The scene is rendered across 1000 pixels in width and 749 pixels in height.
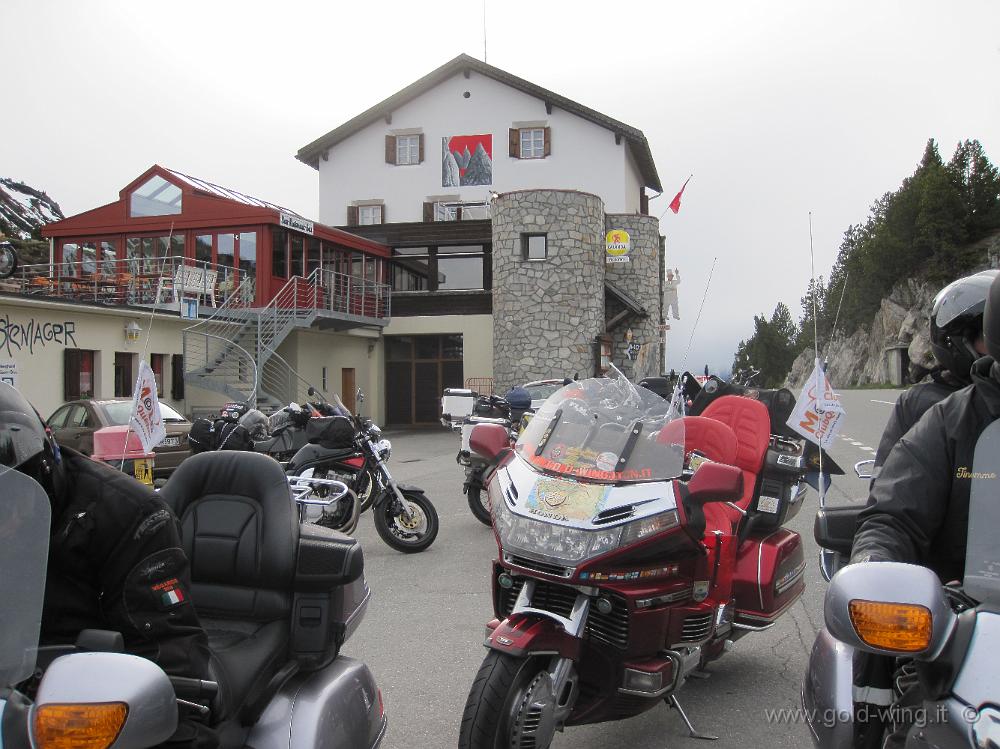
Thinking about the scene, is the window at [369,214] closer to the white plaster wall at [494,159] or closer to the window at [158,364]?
the white plaster wall at [494,159]

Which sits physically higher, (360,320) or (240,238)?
(240,238)

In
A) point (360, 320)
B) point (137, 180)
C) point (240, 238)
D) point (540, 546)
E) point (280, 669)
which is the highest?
point (137, 180)

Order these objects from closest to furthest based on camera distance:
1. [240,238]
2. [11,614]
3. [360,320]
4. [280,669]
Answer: [11,614] < [280,669] < [240,238] < [360,320]

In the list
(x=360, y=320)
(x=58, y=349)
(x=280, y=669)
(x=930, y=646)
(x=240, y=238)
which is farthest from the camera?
(x=360, y=320)

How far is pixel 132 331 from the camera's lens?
67.8ft

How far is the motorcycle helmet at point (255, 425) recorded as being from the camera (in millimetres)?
8555

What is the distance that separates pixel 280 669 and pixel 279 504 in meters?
0.54

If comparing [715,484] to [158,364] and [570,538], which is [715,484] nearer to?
[570,538]

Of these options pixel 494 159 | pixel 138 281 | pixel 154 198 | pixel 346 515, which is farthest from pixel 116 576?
pixel 494 159

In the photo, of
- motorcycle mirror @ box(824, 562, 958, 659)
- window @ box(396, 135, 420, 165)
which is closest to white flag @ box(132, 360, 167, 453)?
motorcycle mirror @ box(824, 562, 958, 659)

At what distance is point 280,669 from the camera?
111 inches

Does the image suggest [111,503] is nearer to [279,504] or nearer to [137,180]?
[279,504]

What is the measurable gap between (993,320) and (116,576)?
6.71 feet

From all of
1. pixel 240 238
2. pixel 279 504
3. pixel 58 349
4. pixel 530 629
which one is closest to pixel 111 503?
pixel 279 504
